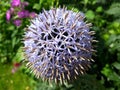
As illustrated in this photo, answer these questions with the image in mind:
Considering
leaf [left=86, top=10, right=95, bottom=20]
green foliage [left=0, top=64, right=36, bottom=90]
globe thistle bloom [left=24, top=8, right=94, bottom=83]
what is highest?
globe thistle bloom [left=24, top=8, right=94, bottom=83]

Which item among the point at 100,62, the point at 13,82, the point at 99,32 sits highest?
the point at 99,32

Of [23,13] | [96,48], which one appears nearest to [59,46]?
[96,48]

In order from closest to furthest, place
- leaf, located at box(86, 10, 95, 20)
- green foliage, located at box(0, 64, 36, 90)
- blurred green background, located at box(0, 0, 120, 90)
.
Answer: blurred green background, located at box(0, 0, 120, 90) → leaf, located at box(86, 10, 95, 20) → green foliage, located at box(0, 64, 36, 90)

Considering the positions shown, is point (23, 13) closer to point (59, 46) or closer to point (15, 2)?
point (15, 2)

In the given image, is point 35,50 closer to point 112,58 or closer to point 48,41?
point 48,41

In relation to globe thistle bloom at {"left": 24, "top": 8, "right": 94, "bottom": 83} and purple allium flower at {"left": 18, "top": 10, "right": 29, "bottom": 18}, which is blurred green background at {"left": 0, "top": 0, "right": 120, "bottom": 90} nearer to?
purple allium flower at {"left": 18, "top": 10, "right": 29, "bottom": 18}

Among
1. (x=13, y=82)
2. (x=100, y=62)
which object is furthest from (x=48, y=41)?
(x=13, y=82)

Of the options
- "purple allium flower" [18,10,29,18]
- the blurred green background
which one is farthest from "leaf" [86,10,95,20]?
"purple allium flower" [18,10,29,18]
